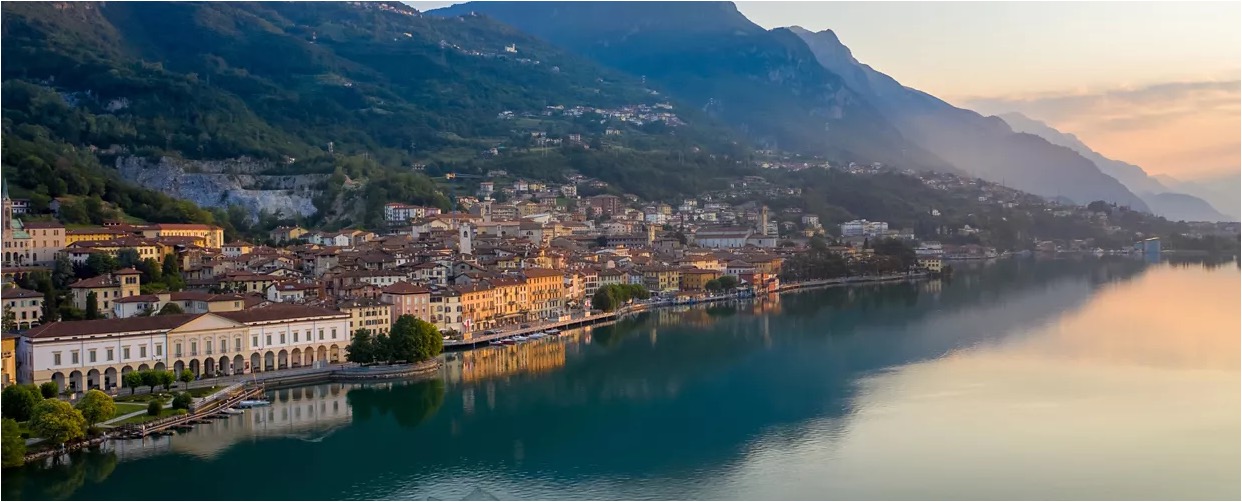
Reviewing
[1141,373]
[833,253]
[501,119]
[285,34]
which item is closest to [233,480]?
[1141,373]

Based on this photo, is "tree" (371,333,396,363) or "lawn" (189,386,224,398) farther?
"tree" (371,333,396,363)

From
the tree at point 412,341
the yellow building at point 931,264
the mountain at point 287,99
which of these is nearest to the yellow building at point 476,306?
the tree at point 412,341

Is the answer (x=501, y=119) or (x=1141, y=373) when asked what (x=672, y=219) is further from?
(x=1141, y=373)

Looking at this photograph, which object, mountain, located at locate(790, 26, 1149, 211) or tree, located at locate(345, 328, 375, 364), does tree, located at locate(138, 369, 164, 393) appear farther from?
mountain, located at locate(790, 26, 1149, 211)

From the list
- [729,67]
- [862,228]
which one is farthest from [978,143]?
[862,228]

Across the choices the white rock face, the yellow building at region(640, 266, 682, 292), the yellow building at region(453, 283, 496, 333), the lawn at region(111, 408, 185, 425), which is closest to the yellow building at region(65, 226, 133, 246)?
the yellow building at region(453, 283, 496, 333)

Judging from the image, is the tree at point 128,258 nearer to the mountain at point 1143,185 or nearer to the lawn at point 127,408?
the lawn at point 127,408
